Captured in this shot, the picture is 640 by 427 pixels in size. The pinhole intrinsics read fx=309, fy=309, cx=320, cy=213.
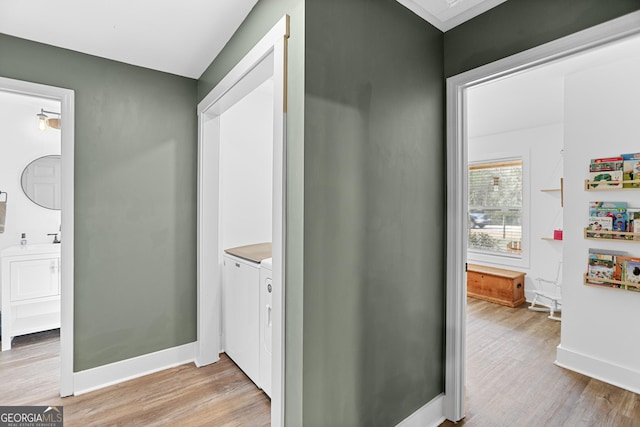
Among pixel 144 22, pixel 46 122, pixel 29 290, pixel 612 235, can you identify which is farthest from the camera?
pixel 46 122

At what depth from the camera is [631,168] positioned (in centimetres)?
236

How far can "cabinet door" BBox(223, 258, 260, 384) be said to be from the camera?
7.32ft

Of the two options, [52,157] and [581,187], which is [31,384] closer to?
[52,157]

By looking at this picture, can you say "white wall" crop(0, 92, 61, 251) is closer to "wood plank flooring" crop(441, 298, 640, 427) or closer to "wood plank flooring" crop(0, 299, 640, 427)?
"wood plank flooring" crop(0, 299, 640, 427)

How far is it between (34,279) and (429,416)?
3.64m

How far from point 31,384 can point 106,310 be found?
2.45 feet

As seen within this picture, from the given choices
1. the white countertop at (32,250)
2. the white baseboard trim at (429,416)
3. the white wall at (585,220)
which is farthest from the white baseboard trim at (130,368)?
the white wall at (585,220)

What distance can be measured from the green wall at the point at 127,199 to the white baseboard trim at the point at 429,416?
6.15 ft

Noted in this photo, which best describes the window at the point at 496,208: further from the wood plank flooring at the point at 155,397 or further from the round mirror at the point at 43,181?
the round mirror at the point at 43,181

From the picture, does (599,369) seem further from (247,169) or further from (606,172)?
(247,169)

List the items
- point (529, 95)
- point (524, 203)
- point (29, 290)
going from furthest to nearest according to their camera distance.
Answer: point (524, 203) → point (529, 95) → point (29, 290)

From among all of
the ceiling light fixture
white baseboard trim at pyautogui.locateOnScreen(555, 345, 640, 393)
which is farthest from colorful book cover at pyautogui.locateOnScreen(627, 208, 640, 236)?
the ceiling light fixture

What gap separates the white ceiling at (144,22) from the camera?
5.48ft

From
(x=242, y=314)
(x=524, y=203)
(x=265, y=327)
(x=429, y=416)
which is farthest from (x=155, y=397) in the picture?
(x=524, y=203)
